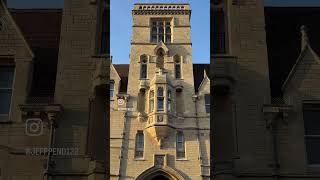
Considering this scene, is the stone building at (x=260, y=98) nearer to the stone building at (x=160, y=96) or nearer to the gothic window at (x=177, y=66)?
the stone building at (x=160, y=96)

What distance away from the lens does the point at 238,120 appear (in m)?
10.8

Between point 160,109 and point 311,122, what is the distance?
158 inches

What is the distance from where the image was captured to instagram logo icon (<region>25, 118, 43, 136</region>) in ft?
34.8

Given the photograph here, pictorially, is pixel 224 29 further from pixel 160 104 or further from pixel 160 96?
pixel 160 96

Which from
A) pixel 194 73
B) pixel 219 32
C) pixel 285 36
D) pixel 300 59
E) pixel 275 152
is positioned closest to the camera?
pixel 194 73

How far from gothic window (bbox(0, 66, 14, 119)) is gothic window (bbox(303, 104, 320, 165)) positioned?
6551mm

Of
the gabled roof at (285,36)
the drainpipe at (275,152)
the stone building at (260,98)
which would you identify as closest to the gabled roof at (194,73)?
the stone building at (260,98)

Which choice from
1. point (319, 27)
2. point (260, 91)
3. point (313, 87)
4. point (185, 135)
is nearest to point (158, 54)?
point (185, 135)

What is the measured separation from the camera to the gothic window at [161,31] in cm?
892

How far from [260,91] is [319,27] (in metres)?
3.07

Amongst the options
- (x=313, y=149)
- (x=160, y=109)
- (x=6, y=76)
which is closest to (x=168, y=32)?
(x=160, y=109)

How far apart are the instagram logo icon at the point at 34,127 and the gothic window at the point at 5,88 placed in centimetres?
67

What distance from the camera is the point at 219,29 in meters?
12.1

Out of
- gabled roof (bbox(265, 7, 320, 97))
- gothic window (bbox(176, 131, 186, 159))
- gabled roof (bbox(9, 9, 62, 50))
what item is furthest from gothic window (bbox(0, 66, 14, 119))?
gabled roof (bbox(265, 7, 320, 97))
